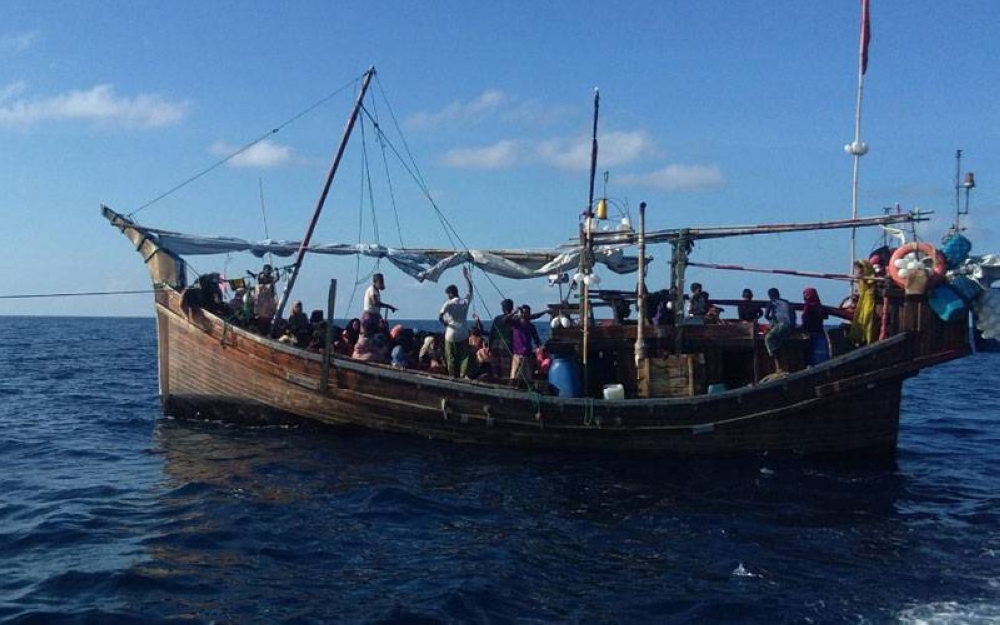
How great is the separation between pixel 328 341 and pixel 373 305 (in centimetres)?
132

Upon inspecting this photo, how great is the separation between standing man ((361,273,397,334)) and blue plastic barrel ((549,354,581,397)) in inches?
142

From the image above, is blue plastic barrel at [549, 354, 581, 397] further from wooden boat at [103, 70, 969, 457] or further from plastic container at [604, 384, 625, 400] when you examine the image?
plastic container at [604, 384, 625, 400]

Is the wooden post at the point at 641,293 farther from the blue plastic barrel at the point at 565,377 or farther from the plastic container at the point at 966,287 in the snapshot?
the plastic container at the point at 966,287

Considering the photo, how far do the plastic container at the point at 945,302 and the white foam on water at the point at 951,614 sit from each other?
646cm

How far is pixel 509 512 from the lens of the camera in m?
11.2

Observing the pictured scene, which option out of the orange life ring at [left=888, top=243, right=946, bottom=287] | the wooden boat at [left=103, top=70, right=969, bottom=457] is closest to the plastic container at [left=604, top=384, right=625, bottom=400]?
the wooden boat at [left=103, top=70, right=969, bottom=457]

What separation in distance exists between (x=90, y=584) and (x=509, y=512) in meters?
5.08

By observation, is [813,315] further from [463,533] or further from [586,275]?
[463,533]

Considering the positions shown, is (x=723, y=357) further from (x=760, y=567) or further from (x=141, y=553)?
(x=141, y=553)

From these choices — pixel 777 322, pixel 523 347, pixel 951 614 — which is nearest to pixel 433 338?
pixel 523 347

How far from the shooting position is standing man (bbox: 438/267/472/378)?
1532cm

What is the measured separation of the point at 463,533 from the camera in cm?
1023

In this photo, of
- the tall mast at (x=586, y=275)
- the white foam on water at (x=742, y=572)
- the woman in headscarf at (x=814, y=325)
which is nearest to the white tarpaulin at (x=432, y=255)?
the tall mast at (x=586, y=275)

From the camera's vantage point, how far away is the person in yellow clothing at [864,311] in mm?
13969
